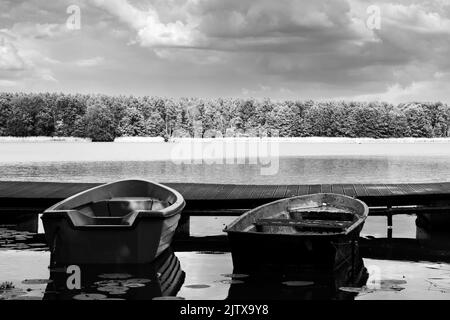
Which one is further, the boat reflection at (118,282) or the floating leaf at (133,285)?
the floating leaf at (133,285)

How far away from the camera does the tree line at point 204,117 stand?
412ft

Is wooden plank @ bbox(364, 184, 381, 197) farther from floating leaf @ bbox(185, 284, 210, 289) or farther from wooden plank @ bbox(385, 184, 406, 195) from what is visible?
floating leaf @ bbox(185, 284, 210, 289)

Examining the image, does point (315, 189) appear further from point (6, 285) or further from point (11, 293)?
point (11, 293)

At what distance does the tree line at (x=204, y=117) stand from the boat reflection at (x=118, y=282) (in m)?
117

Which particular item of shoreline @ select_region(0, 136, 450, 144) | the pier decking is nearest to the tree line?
shoreline @ select_region(0, 136, 450, 144)

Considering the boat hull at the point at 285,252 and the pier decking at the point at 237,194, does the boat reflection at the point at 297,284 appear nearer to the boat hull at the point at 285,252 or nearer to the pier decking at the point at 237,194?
the boat hull at the point at 285,252

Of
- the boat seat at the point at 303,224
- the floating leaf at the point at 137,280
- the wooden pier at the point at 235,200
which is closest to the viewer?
the floating leaf at the point at 137,280

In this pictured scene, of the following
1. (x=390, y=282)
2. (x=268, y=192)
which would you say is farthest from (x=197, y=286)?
(x=268, y=192)

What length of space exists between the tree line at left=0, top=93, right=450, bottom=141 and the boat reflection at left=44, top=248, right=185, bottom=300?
117m

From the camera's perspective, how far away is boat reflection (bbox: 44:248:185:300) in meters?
8.34

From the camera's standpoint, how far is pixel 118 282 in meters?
8.91

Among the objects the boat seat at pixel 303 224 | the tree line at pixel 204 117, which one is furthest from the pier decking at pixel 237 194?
the tree line at pixel 204 117
